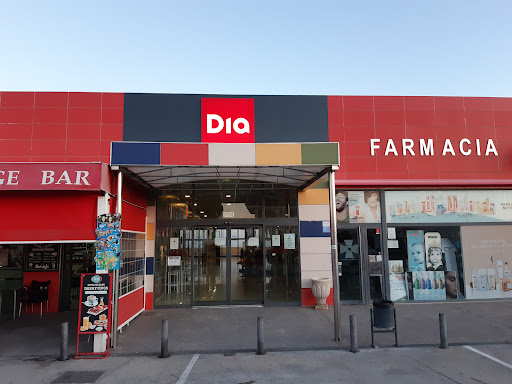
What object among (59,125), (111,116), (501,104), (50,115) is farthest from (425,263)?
(50,115)

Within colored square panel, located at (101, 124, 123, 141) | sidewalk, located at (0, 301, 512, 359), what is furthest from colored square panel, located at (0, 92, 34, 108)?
sidewalk, located at (0, 301, 512, 359)

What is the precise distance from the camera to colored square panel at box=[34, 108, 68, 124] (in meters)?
10.6

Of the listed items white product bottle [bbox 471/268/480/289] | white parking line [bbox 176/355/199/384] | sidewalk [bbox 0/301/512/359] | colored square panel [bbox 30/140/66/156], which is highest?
colored square panel [bbox 30/140/66/156]

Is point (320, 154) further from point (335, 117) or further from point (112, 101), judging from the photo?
point (112, 101)

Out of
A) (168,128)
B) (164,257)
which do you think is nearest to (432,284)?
(164,257)

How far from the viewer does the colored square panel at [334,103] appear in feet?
37.7

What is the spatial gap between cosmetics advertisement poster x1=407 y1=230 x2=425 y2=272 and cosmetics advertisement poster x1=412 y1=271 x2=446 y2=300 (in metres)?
0.21

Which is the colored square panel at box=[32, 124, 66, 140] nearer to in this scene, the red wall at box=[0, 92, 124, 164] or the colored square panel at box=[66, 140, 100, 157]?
the red wall at box=[0, 92, 124, 164]

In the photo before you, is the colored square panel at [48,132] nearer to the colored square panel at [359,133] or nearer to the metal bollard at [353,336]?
the colored square panel at [359,133]

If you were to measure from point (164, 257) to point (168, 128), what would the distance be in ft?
12.7

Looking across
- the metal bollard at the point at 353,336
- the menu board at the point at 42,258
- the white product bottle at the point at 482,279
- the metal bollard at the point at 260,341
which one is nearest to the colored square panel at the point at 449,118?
the white product bottle at the point at 482,279

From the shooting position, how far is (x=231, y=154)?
7488 millimetres

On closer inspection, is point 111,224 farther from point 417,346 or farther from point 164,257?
point 417,346

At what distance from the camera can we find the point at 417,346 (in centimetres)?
709
